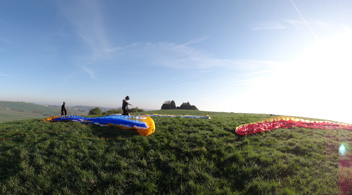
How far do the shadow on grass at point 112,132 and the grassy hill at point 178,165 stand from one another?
0.60 metres

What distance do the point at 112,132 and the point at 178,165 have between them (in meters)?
5.67

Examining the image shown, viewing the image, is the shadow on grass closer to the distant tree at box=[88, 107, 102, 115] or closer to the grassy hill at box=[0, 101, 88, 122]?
the distant tree at box=[88, 107, 102, 115]

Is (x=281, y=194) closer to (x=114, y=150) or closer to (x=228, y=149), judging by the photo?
(x=228, y=149)

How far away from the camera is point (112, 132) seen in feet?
30.4

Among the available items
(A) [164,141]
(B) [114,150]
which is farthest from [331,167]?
(B) [114,150]

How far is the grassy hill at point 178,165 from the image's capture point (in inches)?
169

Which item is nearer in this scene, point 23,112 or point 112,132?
point 112,132

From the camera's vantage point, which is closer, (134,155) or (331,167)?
(331,167)

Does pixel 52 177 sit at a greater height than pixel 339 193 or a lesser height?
lesser

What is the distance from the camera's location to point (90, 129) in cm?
1012

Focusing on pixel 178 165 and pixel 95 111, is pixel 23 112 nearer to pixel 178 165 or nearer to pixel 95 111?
pixel 95 111

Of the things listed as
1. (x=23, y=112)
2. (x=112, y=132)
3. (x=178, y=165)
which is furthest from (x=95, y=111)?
(x=23, y=112)

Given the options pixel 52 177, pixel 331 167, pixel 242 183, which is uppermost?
pixel 331 167

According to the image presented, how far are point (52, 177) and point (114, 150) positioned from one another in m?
2.20
